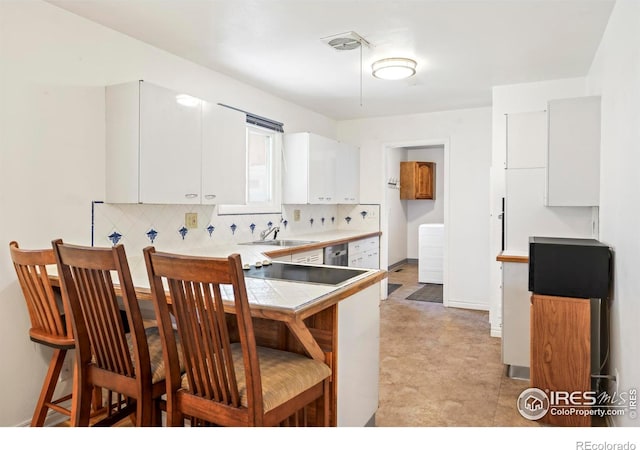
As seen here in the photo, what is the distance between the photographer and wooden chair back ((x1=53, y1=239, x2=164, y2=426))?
161 cm

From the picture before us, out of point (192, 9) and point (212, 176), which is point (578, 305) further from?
point (192, 9)

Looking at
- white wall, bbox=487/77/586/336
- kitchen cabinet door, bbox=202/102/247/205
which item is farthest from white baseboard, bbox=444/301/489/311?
kitchen cabinet door, bbox=202/102/247/205

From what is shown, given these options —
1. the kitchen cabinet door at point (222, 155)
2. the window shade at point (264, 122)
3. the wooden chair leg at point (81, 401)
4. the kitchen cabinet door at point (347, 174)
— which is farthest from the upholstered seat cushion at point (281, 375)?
the kitchen cabinet door at point (347, 174)

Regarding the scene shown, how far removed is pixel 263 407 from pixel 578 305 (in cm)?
187

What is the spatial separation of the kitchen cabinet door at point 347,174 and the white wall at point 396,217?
2142 mm

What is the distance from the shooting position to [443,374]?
3.15 meters

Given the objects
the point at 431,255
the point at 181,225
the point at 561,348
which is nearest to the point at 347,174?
the point at 431,255

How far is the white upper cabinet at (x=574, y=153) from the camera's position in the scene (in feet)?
9.40

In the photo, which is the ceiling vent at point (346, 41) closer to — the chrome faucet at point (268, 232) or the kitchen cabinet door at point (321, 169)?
the kitchen cabinet door at point (321, 169)

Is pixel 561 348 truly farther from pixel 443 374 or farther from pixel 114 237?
pixel 114 237

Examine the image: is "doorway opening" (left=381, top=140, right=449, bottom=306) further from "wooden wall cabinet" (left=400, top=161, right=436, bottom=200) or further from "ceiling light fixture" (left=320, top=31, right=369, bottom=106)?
"ceiling light fixture" (left=320, top=31, right=369, bottom=106)

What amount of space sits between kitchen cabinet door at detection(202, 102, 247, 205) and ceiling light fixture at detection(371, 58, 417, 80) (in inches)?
45.0

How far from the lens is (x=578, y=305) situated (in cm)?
239

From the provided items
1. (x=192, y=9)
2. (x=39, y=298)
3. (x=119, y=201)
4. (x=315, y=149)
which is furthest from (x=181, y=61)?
(x=39, y=298)
